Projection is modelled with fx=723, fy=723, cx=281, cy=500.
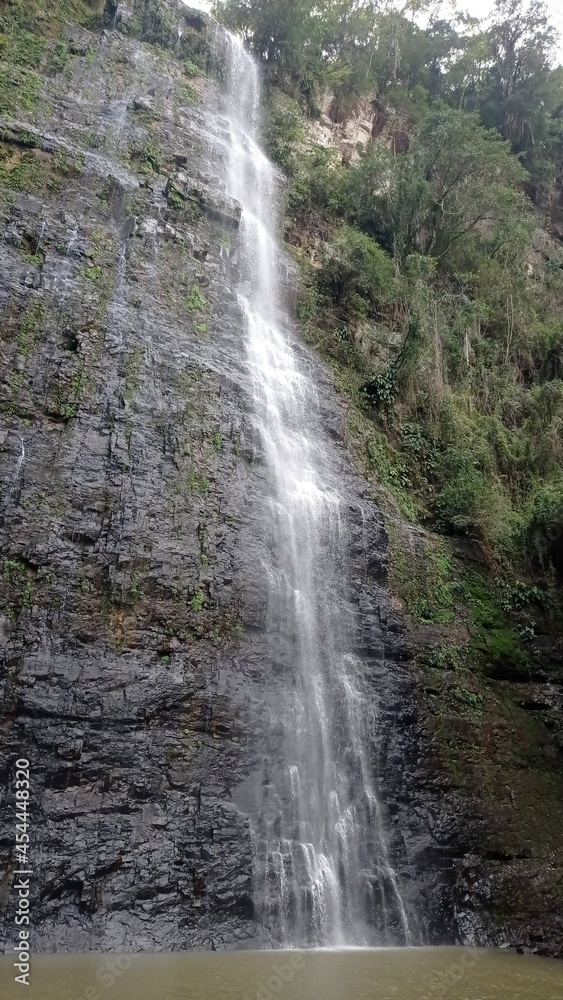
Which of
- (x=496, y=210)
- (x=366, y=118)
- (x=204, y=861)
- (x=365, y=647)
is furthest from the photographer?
(x=366, y=118)

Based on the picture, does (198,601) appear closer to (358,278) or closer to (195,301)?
(195,301)

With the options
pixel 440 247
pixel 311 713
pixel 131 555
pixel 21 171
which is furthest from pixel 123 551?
pixel 440 247

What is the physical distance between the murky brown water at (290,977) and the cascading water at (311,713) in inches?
22.9

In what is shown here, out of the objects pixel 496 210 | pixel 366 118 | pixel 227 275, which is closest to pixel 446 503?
pixel 227 275

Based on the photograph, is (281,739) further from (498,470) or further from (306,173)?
(306,173)

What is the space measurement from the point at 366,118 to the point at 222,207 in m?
10.8

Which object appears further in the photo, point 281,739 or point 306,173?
point 306,173

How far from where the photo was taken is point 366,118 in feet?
75.8

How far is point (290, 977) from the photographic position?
19.5 ft
